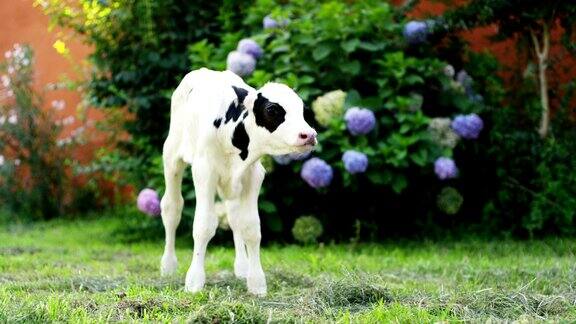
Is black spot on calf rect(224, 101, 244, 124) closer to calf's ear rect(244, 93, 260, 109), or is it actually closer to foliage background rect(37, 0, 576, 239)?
calf's ear rect(244, 93, 260, 109)

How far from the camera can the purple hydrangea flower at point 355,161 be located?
5797 mm

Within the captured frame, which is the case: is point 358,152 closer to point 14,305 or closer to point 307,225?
point 307,225

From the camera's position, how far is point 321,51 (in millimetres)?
6305

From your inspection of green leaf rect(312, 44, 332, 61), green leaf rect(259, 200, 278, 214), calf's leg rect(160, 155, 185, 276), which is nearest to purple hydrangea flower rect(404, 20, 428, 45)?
green leaf rect(312, 44, 332, 61)

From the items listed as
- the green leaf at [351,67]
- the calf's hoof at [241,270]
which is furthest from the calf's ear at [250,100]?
the green leaf at [351,67]

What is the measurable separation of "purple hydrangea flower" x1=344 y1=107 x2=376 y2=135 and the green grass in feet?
2.88

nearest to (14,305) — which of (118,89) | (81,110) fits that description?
(118,89)

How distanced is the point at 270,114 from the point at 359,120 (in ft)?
8.39

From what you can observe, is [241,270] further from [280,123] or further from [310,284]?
[280,123]

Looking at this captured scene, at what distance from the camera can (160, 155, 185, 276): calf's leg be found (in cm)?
417

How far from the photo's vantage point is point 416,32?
6.40 m

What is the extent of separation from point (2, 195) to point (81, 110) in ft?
4.08

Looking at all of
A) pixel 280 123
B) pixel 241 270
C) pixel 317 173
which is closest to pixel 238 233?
pixel 241 270

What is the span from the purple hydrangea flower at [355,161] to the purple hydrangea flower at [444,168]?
1.96 feet
